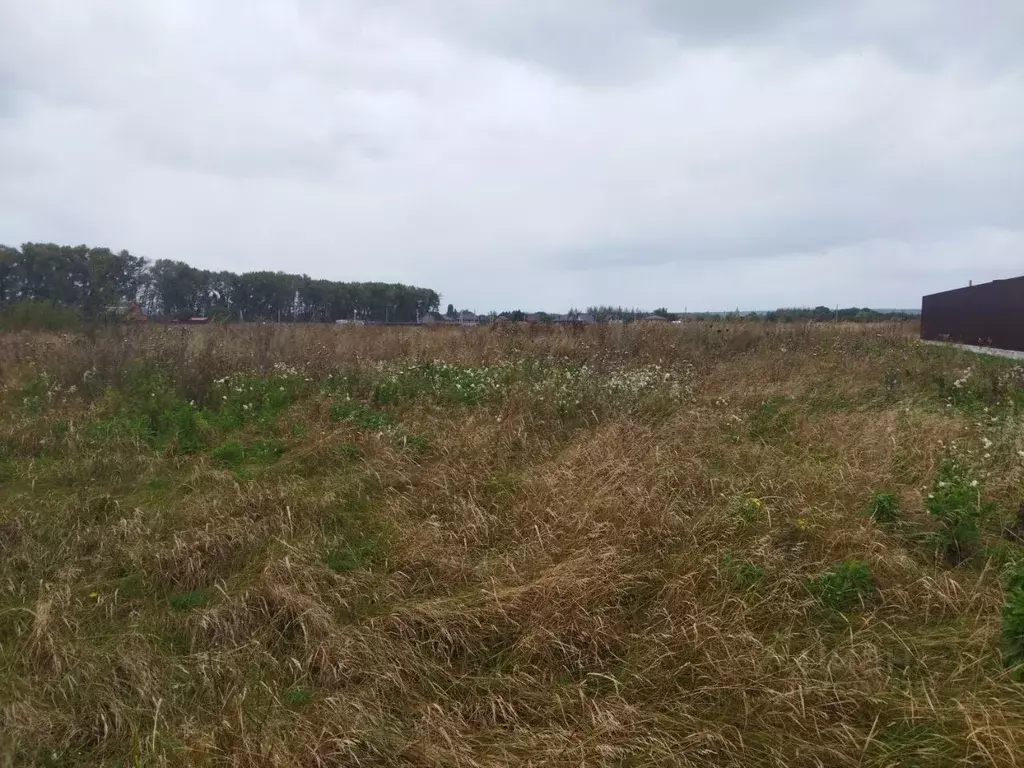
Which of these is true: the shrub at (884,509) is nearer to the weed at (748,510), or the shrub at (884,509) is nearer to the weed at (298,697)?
the weed at (748,510)

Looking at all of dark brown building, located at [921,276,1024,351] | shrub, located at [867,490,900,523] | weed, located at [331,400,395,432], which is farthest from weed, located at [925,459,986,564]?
dark brown building, located at [921,276,1024,351]

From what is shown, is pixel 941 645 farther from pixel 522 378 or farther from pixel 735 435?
pixel 522 378

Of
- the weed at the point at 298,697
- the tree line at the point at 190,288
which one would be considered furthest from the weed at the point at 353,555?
the tree line at the point at 190,288

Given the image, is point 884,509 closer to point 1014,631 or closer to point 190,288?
point 1014,631

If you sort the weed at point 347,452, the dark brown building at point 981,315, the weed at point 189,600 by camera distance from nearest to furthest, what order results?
the weed at point 189,600 → the weed at point 347,452 → the dark brown building at point 981,315

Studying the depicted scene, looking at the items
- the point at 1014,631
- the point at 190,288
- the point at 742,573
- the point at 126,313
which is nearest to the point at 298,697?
the point at 742,573

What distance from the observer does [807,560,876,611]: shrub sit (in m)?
Answer: 3.13

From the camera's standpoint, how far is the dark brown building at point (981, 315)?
13.5 m

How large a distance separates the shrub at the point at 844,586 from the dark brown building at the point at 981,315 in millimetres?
13170

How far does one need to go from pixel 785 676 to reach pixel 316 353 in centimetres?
828

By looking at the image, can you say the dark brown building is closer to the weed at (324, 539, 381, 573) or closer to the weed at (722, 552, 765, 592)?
Answer: the weed at (722, 552, 765, 592)

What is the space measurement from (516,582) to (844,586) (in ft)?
5.39

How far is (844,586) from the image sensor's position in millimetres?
3166

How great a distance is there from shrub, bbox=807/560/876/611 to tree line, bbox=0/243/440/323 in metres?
21.0
